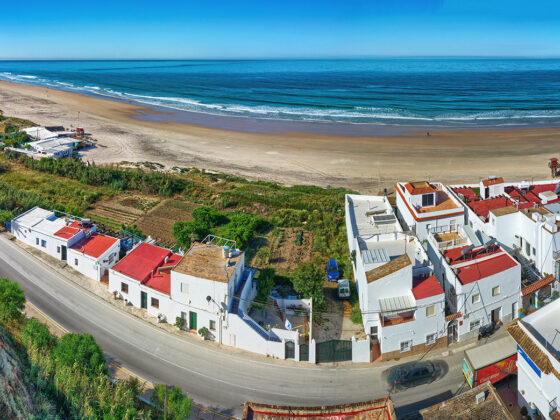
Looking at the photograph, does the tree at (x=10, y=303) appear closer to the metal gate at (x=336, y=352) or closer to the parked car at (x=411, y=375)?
the metal gate at (x=336, y=352)

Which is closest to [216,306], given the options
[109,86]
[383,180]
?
[383,180]

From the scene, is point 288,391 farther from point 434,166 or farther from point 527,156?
point 527,156

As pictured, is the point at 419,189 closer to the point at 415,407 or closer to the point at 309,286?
the point at 309,286

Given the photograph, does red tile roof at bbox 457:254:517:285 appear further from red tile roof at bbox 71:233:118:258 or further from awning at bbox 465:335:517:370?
red tile roof at bbox 71:233:118:258

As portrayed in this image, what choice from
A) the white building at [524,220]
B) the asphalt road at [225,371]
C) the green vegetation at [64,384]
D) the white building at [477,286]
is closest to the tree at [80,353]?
the green vegetation at [64,384]

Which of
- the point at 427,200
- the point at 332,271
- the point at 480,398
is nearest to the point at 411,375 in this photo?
the point at 480,398

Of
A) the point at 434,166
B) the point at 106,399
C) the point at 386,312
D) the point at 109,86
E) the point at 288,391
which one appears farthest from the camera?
the point at 109,86
